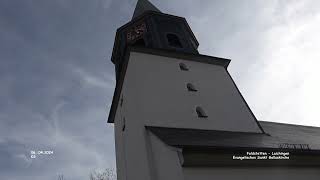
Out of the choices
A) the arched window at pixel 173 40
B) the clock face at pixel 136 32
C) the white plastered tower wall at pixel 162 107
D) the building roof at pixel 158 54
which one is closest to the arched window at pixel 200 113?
the white plastered tower wall at pixel 162 107

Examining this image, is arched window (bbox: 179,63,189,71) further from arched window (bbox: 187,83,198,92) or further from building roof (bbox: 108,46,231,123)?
arched window (bbox: 187,83,198,92)

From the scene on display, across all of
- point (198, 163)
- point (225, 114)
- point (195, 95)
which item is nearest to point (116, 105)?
point (195, 95)

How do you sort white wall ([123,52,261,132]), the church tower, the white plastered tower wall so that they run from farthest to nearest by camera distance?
white wall ([123,52,261,132]) < the white plastered tower wall < the church tower

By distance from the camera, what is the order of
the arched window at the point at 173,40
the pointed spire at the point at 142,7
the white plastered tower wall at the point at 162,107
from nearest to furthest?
the white plastered tower wall at the point at 162,107 < the arched window at the point at 173,40 < the pointed spire at the point at 142,7

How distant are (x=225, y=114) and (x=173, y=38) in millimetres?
6274

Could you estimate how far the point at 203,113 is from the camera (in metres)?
17.0

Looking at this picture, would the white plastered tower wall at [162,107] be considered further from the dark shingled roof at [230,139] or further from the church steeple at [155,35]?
the church steeple at [155,35]

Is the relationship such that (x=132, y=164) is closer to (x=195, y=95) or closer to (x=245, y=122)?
(x=195, y=95)

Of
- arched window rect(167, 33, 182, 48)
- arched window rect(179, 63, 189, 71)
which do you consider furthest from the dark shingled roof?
arched window rect(167, 33, 182, 48)

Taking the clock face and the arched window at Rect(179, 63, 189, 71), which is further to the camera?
the clock face

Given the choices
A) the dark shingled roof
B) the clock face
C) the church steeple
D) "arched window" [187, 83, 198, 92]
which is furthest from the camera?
the clock face

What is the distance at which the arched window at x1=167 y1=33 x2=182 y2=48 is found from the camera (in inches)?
827

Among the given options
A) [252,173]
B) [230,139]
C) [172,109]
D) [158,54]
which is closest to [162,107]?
[172,109]

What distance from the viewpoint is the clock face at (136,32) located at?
71.6 feet
